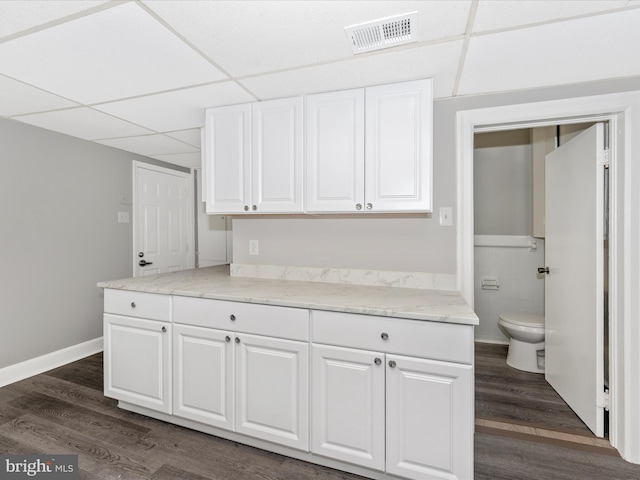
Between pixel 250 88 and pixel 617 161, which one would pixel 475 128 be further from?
pixel 250 88

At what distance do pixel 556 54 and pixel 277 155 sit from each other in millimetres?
1602

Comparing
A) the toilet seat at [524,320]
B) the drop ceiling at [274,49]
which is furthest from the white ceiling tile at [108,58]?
the toilet seat at [524,320]

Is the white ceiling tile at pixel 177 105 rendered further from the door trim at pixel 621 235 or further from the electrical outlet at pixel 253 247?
the door trim at pixel 621 235

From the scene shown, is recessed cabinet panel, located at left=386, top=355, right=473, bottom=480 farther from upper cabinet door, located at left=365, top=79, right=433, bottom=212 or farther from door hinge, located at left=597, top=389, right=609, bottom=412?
door hinge, located at left=597, top=389, right=609, bottom=412

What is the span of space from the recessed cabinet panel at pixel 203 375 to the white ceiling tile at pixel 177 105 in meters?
1.49

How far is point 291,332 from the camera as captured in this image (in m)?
1.76

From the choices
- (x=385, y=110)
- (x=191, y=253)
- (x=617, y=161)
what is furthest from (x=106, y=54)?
(x=191, y=253)

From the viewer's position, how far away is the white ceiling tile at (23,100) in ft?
6.62

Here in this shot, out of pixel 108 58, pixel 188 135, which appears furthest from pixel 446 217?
pixel 188 135

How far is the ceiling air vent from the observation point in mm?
1379

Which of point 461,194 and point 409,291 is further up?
point 461,194

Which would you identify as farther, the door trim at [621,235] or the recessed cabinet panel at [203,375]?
the recessed cabinet panel at [203,375]

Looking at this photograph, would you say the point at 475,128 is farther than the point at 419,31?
Yes

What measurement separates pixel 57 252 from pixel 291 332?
2629mm
